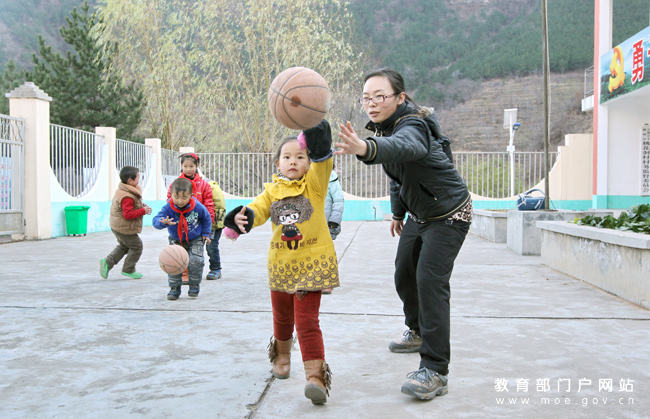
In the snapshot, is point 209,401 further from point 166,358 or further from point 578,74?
point 578,74

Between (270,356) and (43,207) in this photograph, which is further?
(43,207)

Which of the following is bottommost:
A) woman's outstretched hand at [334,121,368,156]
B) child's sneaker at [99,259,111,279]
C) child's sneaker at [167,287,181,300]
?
child's sneaker at [167,287,181,300]

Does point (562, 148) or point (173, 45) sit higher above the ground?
point (173, 45)

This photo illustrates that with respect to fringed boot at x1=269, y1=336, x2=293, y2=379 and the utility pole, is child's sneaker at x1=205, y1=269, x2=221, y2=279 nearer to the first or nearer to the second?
fringed boot at x1=269, y1=336, x2=293, y2=379

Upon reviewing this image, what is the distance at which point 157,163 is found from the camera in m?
19.5

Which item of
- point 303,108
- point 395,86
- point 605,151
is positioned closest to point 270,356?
point 303,108

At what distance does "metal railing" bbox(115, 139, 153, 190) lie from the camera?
16.3 metres

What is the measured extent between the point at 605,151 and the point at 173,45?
17.1 m

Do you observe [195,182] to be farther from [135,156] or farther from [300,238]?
[135,156]

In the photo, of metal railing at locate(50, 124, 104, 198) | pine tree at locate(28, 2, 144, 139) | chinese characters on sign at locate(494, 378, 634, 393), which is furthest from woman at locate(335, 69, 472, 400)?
pine tree at locate(28, 2, 144, 139)

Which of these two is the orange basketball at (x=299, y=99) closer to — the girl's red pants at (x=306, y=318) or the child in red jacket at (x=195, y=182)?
the girl's red pants at (x=306, y=318)

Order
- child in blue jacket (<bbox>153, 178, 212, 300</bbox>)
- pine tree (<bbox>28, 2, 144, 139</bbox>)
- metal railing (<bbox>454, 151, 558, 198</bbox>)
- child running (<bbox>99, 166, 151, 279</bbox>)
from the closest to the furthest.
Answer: child in blue jacket (<bbox>153, 178, 212, 300</bbox>), child running (<bbox>99, 166, 151, 279</bbox>), metal railing (<bbox>454, 151, 558, 198</bbox>), pine tree (<bbox>28, 2, 144, 139</bbox>)

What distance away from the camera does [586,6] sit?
60.8 metres

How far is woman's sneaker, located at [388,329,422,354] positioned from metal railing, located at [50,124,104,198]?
1150 cm
